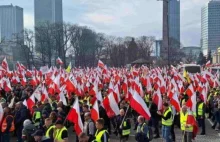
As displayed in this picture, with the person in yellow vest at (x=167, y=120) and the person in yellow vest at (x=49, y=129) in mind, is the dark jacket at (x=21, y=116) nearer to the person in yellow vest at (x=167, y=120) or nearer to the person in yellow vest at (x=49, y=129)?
the person in yellow vest at (x=49, y=129)

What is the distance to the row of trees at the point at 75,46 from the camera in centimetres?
7381

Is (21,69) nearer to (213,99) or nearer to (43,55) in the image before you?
(213,99)

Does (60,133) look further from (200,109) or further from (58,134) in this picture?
(200,109)

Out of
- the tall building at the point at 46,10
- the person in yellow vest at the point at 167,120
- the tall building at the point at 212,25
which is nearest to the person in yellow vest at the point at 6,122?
the person in yellow vest at the point at 167,120

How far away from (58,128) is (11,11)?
146 meters

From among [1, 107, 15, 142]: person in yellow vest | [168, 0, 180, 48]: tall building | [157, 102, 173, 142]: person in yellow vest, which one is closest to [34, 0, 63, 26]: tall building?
[168, 0, 180, 48]: tall building

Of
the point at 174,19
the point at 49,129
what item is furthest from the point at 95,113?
the point at 174,19

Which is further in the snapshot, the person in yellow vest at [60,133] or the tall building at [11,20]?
the tall building at [11,20]

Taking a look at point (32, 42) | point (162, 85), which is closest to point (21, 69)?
point (162, 85)

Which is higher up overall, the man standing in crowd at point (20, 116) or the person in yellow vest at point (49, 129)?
the person in yellow vest at point (49, 129)

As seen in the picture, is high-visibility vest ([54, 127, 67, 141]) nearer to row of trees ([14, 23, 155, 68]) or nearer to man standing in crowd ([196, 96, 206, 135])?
man standing in crowd ([196, 96, 206, 135])

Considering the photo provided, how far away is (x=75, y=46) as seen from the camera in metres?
81.8

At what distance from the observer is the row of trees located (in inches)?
2906

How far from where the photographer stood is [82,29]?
82688 mm
